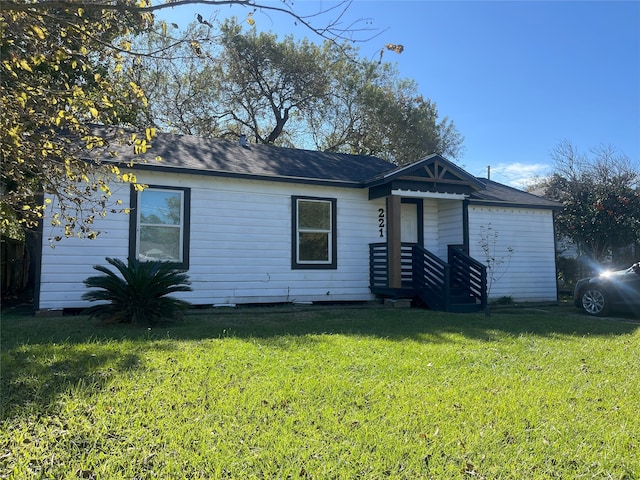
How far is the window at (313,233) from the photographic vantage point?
1060 centimetres

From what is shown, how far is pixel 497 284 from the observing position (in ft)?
41.1

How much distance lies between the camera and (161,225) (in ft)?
31.0

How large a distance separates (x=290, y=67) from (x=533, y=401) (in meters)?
22.1

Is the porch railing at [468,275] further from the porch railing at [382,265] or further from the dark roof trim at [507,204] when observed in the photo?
the dark roof trim at [507,204]

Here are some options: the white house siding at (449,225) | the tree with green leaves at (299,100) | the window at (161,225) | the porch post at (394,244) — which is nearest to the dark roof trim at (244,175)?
the window at (161,225)

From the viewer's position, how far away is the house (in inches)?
362

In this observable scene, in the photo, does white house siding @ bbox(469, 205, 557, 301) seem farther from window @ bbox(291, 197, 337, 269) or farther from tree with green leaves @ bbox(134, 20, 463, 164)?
tree with green leaves @ bbox(134, 20, 463, 164)

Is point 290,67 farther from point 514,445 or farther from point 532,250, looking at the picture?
point 514,445

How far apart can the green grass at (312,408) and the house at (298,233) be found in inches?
139

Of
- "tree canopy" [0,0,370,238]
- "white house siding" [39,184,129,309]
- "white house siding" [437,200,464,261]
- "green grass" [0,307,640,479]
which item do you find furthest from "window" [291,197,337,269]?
"tree canopy" [0,0,370,238]

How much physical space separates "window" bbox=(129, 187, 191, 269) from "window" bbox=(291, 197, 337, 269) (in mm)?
2422

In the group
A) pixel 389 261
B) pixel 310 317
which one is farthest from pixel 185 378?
pixel 389 261

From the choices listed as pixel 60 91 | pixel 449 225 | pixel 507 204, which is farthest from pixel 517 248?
pixel 60 91

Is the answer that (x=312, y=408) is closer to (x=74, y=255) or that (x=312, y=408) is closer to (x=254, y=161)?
(x=74, y=255)
